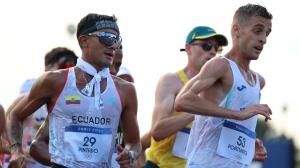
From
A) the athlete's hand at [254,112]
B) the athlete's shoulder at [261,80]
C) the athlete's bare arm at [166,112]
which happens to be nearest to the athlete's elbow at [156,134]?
the athlete's bare arm at [166,112]

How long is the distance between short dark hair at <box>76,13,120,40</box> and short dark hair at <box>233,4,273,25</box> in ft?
3.24

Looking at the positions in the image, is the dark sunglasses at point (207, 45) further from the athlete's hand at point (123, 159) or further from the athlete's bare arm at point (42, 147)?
the athlete's hand at point (123, 159)

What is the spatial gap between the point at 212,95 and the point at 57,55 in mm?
4422

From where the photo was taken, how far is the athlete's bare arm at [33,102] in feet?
30.2

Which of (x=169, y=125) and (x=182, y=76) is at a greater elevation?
(x=182, y=76)

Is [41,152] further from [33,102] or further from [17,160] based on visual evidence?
[33,102]

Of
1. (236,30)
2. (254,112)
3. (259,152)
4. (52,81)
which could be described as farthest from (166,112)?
(254,112)

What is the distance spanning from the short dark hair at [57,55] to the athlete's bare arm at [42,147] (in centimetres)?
366

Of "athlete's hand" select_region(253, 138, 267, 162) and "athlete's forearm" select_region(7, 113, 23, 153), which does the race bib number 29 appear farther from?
"athlete's hand" select_region(253, 138, 267, 162)

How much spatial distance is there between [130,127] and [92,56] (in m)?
0.63

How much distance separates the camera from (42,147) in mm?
9781

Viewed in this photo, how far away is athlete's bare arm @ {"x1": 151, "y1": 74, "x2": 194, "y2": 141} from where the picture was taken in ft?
36.2

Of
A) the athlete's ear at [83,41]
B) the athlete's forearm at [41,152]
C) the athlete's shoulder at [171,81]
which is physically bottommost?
the athlete's forearm at [41,152]

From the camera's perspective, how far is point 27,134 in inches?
517
